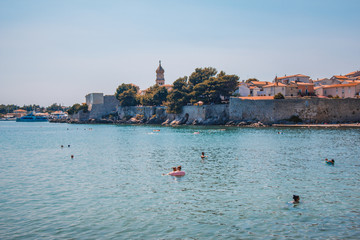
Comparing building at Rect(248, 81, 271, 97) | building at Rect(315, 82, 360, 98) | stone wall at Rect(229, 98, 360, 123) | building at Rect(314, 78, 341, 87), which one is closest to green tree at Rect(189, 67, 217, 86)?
building at Rect(248, 81, 271, 97)

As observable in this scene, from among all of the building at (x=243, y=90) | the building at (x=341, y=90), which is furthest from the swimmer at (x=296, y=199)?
the building at (x=243, y=90)

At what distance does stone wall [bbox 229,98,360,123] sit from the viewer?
61188 mm

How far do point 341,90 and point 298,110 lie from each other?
12.5 m

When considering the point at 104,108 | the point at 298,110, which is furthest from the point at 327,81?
the point at 104,108

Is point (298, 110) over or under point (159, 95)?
under

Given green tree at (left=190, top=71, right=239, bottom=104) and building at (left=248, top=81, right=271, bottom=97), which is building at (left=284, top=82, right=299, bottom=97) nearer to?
building at (left=248, top=81, right=271, bottom=97)

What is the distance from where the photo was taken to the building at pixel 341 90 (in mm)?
66750

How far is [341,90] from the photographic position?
69.0 metres

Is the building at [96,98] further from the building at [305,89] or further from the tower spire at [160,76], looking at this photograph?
the building at [305,89]

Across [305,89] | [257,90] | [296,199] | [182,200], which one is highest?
[257,90]

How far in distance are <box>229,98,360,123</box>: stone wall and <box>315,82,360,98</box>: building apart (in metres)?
7.33

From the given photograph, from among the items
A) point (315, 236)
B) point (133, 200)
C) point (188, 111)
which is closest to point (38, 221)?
point (133, 200)

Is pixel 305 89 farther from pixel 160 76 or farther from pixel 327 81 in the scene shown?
pixel 160 76

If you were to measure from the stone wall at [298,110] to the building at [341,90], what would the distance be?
7.33 m
